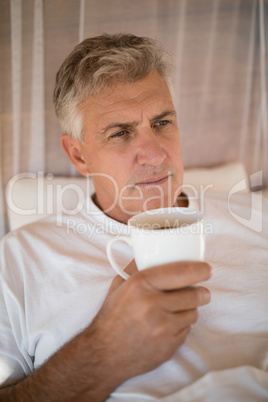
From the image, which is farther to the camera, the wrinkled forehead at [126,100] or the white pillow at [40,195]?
the white pillow at [40,195]

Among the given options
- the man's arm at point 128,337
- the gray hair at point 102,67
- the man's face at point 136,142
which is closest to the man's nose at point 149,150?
the man's face at point 136,142

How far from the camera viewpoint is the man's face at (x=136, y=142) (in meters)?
1.29

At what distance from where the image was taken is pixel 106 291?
1146 mm

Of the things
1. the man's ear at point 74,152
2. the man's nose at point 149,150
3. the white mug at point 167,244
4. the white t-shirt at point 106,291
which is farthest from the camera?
the man's ear at point 74,152

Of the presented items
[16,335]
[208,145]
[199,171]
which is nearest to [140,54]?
[199,171]

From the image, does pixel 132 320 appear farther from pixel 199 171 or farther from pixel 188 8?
pixel 188 8

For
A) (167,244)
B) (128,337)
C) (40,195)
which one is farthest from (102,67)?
(128,337)

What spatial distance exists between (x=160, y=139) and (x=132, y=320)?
0.71 m

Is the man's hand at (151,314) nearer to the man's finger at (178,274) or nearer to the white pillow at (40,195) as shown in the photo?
the man's finger at (178,274)

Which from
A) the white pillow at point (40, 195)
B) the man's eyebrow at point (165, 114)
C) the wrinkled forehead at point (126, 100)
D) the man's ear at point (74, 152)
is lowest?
the white pillow at point (40, 195)

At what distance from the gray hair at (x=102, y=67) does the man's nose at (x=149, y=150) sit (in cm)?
21

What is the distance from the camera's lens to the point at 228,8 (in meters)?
1.99

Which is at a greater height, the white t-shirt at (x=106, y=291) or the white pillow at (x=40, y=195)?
the white pillow at (x=40, y=195)

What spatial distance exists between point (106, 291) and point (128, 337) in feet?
1.04
